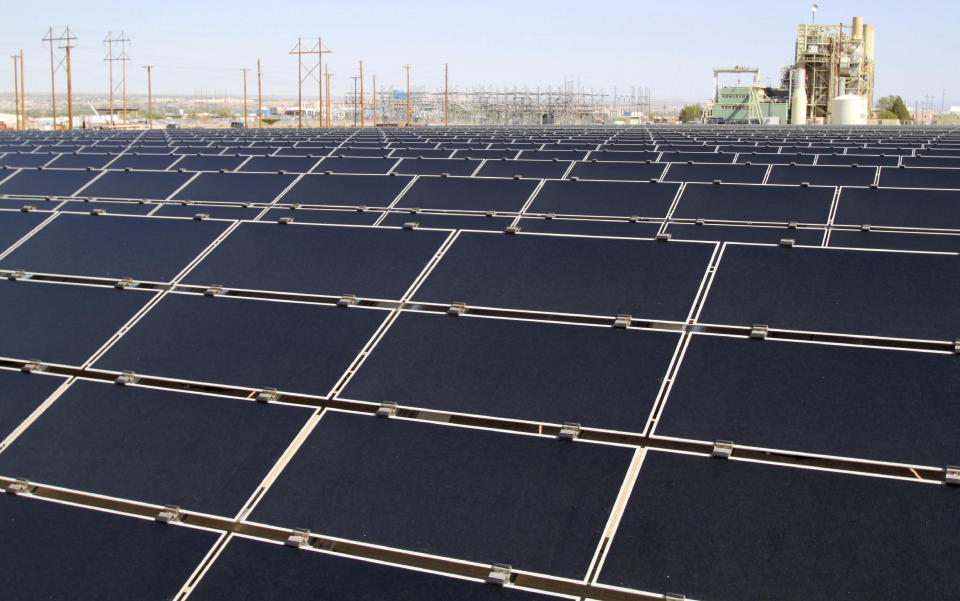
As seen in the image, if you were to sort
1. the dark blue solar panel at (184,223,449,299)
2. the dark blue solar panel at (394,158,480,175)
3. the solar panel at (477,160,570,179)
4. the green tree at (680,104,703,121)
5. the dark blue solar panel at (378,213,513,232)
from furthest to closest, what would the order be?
the green tree at (680,104,703,121) < the dark blue solar panel at (394,158,480,175) < the solar panel at (477,160,570,179) < the dark blue solar panel at (378,213,513,232) < the dark blue solar panel at (184,223,449,299)

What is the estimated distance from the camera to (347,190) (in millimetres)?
14859

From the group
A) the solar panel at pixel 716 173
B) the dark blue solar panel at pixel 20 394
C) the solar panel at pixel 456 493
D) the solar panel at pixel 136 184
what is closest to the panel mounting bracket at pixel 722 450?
the solar panel at pixel 456 493

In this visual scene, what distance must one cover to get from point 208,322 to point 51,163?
19263 millimetres

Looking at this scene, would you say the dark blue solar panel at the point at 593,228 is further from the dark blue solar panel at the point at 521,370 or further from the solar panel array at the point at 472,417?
the dark blue solar panel at the point at 521,370

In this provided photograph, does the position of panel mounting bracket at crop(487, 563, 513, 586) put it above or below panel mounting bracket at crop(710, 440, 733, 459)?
below

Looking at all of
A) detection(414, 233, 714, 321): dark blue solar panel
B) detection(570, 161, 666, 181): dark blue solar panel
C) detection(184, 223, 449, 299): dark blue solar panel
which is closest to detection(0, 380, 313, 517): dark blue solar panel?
detection(184, 223, 449, 299): dark blue solar panel

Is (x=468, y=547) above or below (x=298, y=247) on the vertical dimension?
below

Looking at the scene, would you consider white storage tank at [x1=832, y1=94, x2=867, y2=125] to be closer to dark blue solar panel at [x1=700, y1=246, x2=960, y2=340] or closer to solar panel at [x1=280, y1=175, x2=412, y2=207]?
solar panel at [x1=280, y1=175, x2=412, y2=207]

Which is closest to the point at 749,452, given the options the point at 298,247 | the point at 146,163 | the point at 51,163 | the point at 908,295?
the point at 908,295

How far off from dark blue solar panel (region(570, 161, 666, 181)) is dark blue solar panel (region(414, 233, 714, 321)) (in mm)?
11331

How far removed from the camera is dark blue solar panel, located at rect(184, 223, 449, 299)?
743 cm

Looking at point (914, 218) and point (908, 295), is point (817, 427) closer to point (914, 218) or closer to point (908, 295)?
point (908, 295)

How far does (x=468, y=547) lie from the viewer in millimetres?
Answer: 4523

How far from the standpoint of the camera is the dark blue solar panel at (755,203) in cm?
1318
